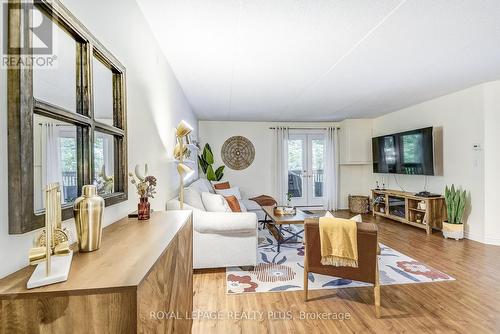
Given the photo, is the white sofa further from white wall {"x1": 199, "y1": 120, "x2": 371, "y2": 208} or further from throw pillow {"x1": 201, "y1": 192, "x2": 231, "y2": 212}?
white wall {"x1": 199, "y1": 120, "x2": 371, "y2": 208}

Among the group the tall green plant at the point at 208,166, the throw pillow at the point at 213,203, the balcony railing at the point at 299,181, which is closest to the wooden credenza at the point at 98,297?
the throw pillow at the point at 213,203

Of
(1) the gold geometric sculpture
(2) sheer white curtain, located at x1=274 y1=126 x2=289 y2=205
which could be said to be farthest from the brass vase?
(2) sheer white curtain, located at x1=274 y1=126 x2=289 y2=205

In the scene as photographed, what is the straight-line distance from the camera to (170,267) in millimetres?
1032

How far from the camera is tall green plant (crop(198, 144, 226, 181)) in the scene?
5535mm

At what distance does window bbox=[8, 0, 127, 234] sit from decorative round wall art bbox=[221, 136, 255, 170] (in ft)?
16.3

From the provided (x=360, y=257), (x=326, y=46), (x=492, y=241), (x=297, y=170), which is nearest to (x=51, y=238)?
(x=360, y=257)

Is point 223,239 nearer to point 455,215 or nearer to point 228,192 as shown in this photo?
point 228,192

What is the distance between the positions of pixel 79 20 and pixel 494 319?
3.37 m

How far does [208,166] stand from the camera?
5.67 meters

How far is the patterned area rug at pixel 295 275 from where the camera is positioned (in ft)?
8.27

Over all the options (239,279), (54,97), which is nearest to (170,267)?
(54,97)

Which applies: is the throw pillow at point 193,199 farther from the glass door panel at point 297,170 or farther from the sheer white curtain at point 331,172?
the sheer white curtain at point 331,172

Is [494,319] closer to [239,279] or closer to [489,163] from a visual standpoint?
[239,279]

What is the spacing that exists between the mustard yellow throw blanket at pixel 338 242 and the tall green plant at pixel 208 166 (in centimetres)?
370
